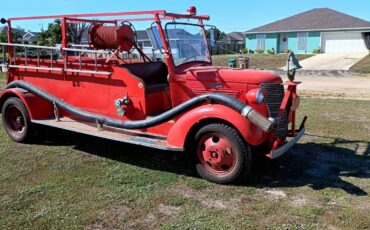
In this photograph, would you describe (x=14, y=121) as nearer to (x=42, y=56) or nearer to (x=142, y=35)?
(x=42, y=56)

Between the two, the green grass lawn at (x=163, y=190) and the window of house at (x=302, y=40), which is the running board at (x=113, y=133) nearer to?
the green grass lawn at (x=163, y=190)

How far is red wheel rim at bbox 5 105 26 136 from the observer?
6578 millimetres

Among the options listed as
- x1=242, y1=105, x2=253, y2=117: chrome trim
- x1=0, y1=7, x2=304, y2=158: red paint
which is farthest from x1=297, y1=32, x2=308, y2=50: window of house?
x1=242, y1=105, x2=253, y2=117: chrome trim

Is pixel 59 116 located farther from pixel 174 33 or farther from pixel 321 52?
pixel 321 52

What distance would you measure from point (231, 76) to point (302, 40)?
39950 millimetres

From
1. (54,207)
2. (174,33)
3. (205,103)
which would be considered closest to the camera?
(54,207)

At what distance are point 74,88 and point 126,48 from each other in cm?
110

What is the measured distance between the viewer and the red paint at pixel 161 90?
4.77 metres

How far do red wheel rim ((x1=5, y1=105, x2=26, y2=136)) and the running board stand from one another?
1.68ft

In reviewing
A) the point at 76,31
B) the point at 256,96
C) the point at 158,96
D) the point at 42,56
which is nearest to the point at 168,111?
the point at 158,96

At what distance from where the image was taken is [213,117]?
467cm

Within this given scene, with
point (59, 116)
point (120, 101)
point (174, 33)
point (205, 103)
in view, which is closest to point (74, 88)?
point (59, 116)

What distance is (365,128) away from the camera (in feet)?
25.3

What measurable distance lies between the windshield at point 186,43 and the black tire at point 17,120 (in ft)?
8.88
